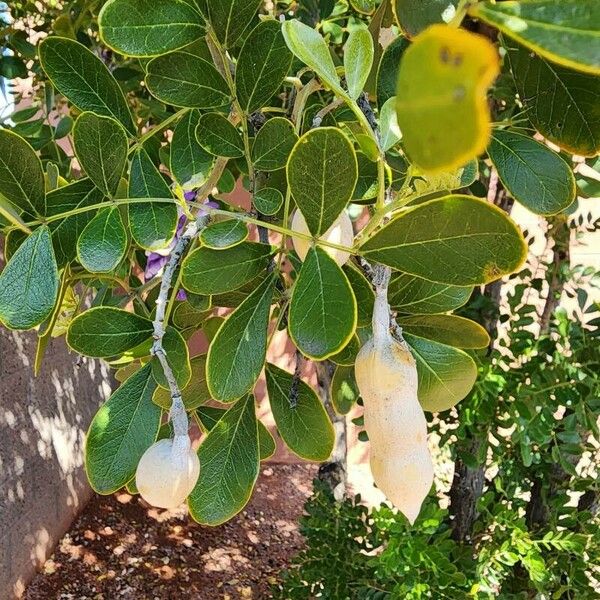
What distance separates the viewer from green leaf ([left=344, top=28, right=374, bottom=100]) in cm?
30

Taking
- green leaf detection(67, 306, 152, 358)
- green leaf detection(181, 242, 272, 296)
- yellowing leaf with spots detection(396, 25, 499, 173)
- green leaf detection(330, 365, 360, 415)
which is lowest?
green leaf detection(330, 365, 360, 415)

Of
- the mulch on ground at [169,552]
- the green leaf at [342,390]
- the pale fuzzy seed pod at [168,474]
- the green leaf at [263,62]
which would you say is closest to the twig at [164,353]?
the pale fuzzy seed pod at [168,474]

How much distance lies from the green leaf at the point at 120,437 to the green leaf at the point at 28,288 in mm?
80

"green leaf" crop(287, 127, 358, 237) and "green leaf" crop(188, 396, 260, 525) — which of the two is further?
"green leaf" crop(188, 396, 260, 525)

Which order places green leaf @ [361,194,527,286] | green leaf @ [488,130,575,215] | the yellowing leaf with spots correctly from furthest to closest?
green leaf @ [488,130,575,215]
green leaf @ [361,194,527,286]
the yellowing leaf with spots

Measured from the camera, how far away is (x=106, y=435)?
41 cm

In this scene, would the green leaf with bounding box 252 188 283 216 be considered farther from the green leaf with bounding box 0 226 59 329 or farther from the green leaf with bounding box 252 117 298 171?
the green leaf with bounding box 0 226 59 329

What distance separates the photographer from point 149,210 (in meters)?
0.42

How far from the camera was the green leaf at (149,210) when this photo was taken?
0.41 meters

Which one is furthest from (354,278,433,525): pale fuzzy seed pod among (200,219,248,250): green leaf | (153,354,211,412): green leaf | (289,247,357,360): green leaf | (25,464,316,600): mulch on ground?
(25,464,316,600): mulch on ground

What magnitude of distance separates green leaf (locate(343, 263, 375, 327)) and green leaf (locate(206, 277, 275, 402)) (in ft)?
0.18

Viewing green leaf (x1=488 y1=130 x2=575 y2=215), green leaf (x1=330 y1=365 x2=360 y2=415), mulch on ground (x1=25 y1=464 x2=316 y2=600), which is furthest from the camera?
mulch on ground (x1=25 y1=464 x2=316 y2=600)

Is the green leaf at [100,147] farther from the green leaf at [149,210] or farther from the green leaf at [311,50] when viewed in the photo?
the green leaf at [311,50]

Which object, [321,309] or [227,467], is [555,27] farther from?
[227,467]
